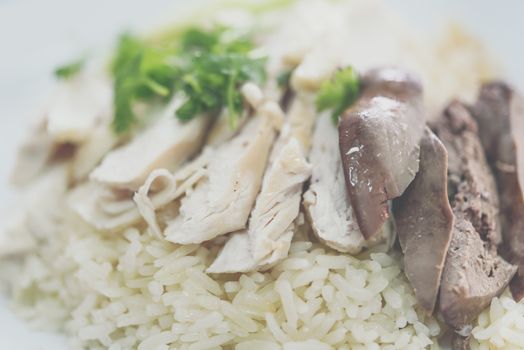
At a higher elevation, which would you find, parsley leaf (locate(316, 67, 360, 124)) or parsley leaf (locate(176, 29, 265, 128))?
parsley leaf (locate(176, 29, 265, 128))

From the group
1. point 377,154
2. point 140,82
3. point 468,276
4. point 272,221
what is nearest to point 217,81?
point 140,82

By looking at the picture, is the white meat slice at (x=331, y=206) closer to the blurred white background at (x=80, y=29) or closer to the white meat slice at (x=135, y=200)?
the white meat slice at (x=135, y=200)

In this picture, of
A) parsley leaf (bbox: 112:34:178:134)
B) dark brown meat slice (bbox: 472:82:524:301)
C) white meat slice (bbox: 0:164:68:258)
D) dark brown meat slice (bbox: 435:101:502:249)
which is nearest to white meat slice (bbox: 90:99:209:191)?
parsley leaf (bbox: 112:34:178:134)

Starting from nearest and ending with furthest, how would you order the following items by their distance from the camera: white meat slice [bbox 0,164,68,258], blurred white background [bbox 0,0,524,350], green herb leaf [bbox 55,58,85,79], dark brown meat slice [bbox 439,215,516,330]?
dark brown meat slice [bbox 439,215,516,330]
white meat slice [bbox 0,164,68,258]
green herb leaf [bbox 55,58,85,79]
blurred white background [bbox 0,0,524,350]

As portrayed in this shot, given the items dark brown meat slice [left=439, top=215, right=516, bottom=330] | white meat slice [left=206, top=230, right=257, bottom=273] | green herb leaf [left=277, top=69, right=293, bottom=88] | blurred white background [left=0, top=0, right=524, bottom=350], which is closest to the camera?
dark brown meat slice [left=439, top=215, right=516, bottom=330]

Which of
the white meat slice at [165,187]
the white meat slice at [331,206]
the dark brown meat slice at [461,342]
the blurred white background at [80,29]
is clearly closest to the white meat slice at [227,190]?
the white meat slice at [165,187]

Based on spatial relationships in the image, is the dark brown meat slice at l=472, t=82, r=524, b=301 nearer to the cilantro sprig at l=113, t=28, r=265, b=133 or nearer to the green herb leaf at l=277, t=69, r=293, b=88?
the green herb leaf at l=277, t=69, r=293, b=88

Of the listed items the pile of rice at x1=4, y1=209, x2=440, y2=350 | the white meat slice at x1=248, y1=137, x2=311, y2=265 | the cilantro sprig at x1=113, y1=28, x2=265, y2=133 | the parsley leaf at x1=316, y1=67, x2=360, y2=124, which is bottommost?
the pile of rice at x1=4, y1=209, x2=440, y2=350
